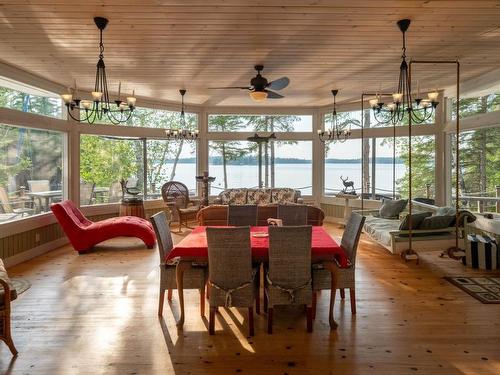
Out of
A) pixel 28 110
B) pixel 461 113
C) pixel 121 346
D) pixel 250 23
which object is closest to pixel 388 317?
pixel 121 346

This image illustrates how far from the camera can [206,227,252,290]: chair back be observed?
118 inches

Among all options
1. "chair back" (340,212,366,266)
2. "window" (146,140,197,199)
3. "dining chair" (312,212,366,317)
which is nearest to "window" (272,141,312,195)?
"window" (146,140,197,199)

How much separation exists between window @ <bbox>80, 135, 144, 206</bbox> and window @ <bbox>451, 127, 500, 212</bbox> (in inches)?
273

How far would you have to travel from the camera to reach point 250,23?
3717 mm

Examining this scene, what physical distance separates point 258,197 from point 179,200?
1.93 meters

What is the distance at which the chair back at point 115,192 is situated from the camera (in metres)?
7.88

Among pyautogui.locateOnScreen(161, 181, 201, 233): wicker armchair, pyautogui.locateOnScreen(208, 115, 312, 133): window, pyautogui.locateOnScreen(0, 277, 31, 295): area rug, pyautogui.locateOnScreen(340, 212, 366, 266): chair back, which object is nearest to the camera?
pyautogui.locateOnScreen(340, 212, 366, 266): chair back

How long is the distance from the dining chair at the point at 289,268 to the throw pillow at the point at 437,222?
2778 mm

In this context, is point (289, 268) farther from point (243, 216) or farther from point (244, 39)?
point (244, 39)

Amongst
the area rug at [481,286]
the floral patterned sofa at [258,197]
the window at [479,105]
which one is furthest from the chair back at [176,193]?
the window at [479,105]

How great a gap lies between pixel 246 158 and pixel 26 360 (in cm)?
740

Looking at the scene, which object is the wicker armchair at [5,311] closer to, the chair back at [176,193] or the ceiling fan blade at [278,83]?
the ceiling fan blade at [278,83]

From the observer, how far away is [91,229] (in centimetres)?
607

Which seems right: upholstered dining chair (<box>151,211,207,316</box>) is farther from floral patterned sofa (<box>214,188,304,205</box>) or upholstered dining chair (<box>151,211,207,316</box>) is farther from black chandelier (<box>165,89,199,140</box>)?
floral patterned sofa (<box>214,188,304,205</box>)
